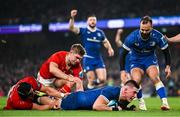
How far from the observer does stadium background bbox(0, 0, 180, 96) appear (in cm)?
3136

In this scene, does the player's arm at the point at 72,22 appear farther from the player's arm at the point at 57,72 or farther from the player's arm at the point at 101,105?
the player's arm at the point at 101,105

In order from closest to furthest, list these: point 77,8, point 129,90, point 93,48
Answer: point 129,90 < point 93,48 < point 77,8

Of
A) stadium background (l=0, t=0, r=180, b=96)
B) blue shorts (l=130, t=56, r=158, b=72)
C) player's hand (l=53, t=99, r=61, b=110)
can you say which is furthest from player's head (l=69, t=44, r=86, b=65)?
stadium background (l=0, t=0, r=180, b=96)

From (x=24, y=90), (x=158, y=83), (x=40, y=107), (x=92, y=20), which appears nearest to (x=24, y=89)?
(x=24, y=90)

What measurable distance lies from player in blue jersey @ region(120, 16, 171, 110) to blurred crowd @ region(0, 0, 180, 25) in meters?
19.2

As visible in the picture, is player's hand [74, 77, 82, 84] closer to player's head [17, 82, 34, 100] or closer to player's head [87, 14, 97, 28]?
player's head [17, 82, 34, 100]

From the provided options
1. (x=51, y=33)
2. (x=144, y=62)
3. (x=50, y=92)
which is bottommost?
(x=50, y=92)

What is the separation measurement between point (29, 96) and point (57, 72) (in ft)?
2.58

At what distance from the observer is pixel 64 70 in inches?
429

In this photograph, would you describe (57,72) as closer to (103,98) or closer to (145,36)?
(103,98)

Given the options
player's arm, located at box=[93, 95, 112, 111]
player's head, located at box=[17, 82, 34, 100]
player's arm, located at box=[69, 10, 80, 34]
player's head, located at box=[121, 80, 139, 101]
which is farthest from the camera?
player's arm, located at box=[69, 10, 80, 34]

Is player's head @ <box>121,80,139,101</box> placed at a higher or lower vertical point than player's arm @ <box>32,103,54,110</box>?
higher

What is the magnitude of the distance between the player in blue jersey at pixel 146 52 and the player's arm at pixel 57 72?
1465mm

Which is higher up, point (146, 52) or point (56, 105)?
point (146, 52)
